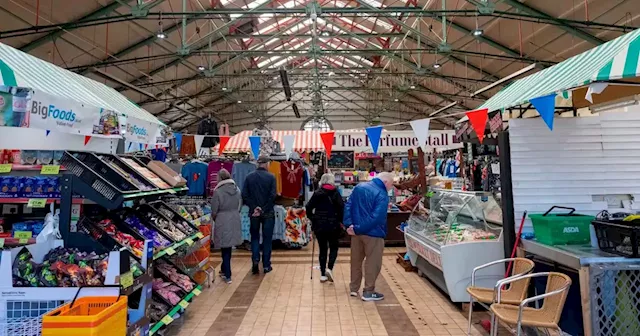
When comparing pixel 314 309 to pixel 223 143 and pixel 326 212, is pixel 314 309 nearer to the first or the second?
pixel 326 212

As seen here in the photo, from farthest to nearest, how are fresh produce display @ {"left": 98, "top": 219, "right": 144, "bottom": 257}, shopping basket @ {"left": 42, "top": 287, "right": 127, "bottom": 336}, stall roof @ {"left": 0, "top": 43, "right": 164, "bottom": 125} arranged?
1. fresh produce display @ {"left": 98, "top": 219, "right": 144, "bottom": 257}
2. stall roof @ {"left": 0, "top": 43, "right": 164, "bottom": 125}
3. shopping basket @ {"left": 42, "top": 287, "right": 127, "bottom": 336}

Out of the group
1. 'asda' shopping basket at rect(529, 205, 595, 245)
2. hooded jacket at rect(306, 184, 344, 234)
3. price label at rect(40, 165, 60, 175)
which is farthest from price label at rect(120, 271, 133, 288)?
'asda' shopping basket at rect(529, 205, 595, 245)

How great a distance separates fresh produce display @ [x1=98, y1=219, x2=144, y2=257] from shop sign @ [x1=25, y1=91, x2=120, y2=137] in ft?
2.61

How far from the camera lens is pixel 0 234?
9.70 feet

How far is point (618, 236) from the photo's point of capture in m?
2.85

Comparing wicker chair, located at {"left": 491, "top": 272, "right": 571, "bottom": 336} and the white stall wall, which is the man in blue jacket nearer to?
the white stall wall

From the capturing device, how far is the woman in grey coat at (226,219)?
17.9 ft

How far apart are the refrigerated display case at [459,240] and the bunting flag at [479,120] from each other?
31.1 inches

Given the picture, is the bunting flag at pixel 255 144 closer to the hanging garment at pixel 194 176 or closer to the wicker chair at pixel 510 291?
the hanging garment at pixel 194 176

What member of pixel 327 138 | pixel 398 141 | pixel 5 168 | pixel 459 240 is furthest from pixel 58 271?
pixel 398 141

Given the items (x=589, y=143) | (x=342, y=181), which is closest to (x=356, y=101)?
(x=342, y=181)

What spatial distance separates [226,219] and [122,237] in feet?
7.34

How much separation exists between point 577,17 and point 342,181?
717 centimetres

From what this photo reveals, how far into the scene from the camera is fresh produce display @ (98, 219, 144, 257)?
10.5 ft
